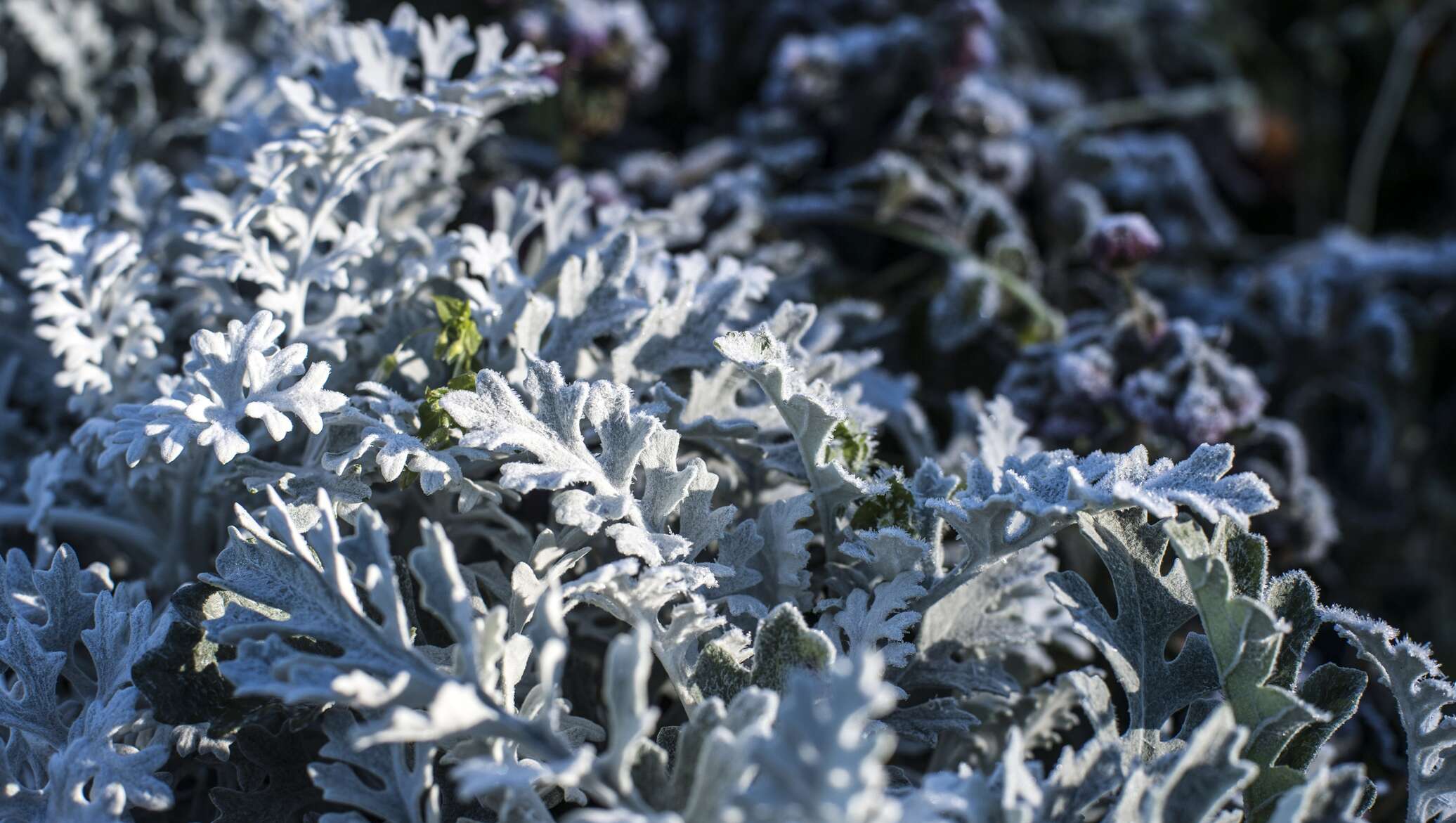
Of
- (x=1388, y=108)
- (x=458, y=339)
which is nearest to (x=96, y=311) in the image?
(x=458, y=339)

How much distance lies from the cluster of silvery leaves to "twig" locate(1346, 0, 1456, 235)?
47.4 inches

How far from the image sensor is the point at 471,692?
68 centimetres

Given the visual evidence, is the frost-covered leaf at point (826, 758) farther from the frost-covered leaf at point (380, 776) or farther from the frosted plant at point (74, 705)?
the frosted plant at point (74, 705)

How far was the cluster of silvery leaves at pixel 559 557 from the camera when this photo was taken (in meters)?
0.73

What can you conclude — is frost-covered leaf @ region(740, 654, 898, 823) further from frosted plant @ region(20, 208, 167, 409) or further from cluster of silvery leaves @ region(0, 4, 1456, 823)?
frosted plant @ region(20, 208, 167, 409)

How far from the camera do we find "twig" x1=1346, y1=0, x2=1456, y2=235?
217 cm

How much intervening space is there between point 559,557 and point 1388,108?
1978 millimetres

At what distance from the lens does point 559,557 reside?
36.0 inches

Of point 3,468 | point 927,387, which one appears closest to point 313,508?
point 3,468

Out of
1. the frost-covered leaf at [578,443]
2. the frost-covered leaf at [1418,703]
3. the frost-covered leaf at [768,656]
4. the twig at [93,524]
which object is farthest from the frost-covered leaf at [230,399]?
the frost-covered leaf at [1418,703]

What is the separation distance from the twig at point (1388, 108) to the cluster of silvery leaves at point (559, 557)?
1.20 m

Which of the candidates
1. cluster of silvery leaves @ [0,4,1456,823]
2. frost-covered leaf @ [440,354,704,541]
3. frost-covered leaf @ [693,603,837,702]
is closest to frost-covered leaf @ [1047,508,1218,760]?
cluster of silvery leaves @ [0,4,1456,823]

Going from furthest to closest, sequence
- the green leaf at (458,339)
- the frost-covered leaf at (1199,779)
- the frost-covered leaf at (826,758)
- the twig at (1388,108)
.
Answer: the twig at (1388,108), the green leaf at (458,339), the frost-covered leaf at (1199,779), the frost-covered leaf at (826,758)

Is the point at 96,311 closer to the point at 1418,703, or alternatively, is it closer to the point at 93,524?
the point at 93,524
